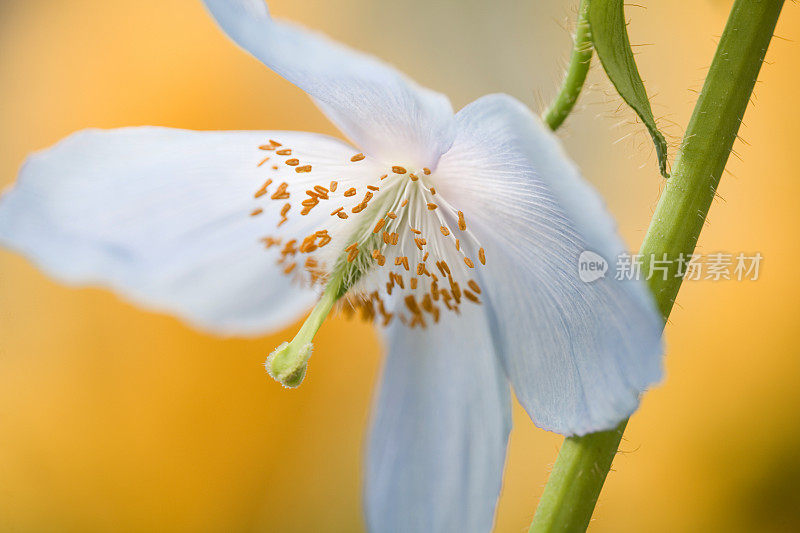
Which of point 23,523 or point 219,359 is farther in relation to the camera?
point 219,359

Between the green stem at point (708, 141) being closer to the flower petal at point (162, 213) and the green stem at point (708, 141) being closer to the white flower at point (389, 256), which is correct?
the white flower at point (389, 256)

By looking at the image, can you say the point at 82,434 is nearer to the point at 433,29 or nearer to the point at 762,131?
the point at 433,29

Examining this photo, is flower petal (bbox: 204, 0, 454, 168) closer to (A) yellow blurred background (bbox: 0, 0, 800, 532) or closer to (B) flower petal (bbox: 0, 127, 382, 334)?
(B) flower petal (bbox: 0, 127, 382, 334)

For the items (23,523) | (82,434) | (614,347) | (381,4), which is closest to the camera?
(614,347)

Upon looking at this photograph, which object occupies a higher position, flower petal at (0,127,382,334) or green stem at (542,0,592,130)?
green stem at (542,0,592,130)

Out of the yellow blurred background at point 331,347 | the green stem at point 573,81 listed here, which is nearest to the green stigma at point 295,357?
the green stem at point 573,81

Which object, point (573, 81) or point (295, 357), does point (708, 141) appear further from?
point (295, 357)

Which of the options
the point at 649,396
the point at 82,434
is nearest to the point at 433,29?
the point at 649,396

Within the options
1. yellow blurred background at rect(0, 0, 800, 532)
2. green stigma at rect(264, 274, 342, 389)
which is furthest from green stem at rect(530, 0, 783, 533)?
yellow blurred background at rect(0, 0, 800, 532)
